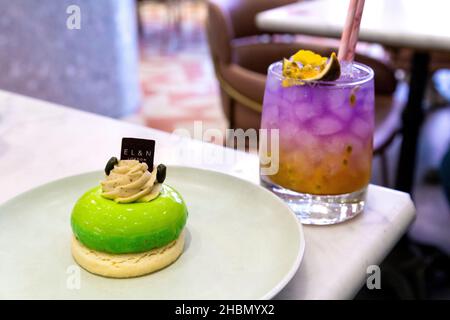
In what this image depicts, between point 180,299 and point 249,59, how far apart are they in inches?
65.0

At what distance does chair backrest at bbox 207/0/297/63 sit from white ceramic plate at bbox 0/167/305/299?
1.22m

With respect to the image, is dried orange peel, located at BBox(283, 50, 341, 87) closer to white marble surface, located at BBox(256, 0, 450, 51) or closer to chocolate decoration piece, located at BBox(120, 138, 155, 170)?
chocolate decoration piece, located at BBox(120, 138, 155, 170)

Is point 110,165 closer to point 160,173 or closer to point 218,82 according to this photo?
point 160,173

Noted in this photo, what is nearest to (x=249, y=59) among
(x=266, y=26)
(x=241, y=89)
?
(x=241, y=89)

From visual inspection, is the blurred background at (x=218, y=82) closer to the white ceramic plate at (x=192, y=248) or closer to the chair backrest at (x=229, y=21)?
the chair backrest at (x=229, y=21)

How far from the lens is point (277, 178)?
66 cm

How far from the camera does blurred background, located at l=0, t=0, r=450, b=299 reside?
1.71m

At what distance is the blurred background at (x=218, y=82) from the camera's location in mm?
1710

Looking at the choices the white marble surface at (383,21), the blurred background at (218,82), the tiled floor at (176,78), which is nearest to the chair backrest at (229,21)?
the blurred background at (218,82)

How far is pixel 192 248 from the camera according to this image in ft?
1.88

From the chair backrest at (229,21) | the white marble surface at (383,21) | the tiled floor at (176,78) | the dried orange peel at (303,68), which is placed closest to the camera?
the dried orange peel at (303,68)

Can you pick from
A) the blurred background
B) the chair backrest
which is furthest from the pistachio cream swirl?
the chair backrest

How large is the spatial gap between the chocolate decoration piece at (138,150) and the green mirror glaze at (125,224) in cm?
5

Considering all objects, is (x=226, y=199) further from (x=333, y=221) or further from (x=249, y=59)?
(x=249, y=59)
